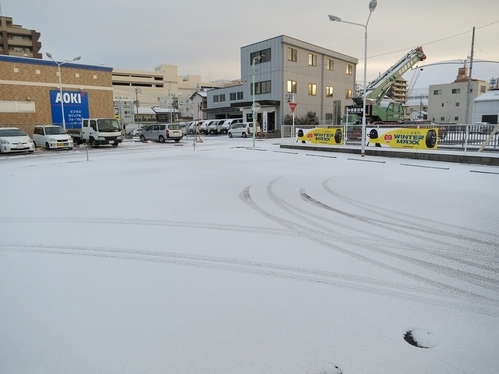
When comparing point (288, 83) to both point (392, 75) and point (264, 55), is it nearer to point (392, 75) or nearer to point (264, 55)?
point (264, 55)

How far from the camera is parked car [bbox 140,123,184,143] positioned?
3044 centimetres

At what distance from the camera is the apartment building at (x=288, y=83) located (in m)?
41.4

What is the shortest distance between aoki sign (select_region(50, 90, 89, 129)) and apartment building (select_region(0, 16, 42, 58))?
1364 inches

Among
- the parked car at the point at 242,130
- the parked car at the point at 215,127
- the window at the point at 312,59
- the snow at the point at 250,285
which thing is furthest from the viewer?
the window at the point at 312,59

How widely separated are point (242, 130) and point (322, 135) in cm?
1561

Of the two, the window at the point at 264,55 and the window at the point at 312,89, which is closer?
the window at the point at 264,55

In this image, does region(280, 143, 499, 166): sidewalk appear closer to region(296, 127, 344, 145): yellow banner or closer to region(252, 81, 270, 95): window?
region(296, 127, 344, 145): yellow banner

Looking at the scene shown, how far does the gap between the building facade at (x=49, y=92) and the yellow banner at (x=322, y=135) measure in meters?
23.5

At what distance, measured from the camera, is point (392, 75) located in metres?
27.4

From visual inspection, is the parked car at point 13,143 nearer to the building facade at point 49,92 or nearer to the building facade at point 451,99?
the building facade at point 49,92

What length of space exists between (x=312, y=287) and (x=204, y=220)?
115 inches

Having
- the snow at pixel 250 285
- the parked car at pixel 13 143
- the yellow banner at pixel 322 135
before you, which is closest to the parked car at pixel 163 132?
the parked car at pixel 13 143

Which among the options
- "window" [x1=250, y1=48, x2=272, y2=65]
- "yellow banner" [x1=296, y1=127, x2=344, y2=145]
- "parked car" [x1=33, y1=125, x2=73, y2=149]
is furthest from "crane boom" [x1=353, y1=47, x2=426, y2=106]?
"parked car" [x1=33, y1=125, x2=73, y2=149]

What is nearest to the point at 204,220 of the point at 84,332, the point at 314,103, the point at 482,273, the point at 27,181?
the point at 84,332
